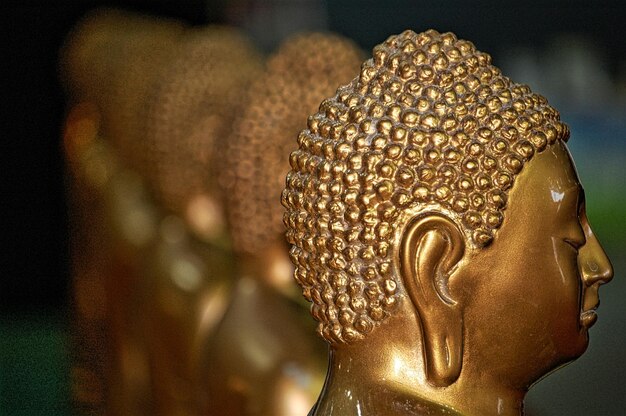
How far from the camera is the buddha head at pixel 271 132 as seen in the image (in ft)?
9.98

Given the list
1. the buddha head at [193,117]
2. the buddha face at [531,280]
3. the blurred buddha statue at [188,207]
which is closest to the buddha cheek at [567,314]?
the buddha face at [531,280]

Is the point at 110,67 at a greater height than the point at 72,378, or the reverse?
the point at 110,67

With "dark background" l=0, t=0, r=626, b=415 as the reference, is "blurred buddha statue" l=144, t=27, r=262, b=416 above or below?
above

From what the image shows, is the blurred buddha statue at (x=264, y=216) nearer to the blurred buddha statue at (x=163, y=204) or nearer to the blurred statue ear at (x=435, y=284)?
the blurred buddha statue at (x=163, y=204)

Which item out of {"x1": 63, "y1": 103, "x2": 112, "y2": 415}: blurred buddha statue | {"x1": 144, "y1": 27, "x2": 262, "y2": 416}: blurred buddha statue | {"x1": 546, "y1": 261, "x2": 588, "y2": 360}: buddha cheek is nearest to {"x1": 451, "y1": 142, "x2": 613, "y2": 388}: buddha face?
{"x1": 546, "y1": 261, "x2": 588, "y2": 360}: buddha cheek

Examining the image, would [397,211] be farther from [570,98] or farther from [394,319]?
[570,98]

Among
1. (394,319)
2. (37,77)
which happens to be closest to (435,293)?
(394,319)

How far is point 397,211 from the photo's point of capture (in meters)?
1.62

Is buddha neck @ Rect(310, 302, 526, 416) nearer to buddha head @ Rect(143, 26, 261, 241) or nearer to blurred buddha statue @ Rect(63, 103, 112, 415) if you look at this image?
buddha head @ Rect(143, 26, 261, 241)

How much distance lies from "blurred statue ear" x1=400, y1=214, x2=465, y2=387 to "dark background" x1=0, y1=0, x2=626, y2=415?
4.16 metres

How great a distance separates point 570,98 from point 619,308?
1.25 meters

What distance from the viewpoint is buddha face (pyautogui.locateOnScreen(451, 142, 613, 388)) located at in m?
1.63

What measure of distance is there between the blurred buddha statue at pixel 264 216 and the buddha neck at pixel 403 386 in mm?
1138

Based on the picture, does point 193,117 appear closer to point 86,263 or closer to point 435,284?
point 86,263
